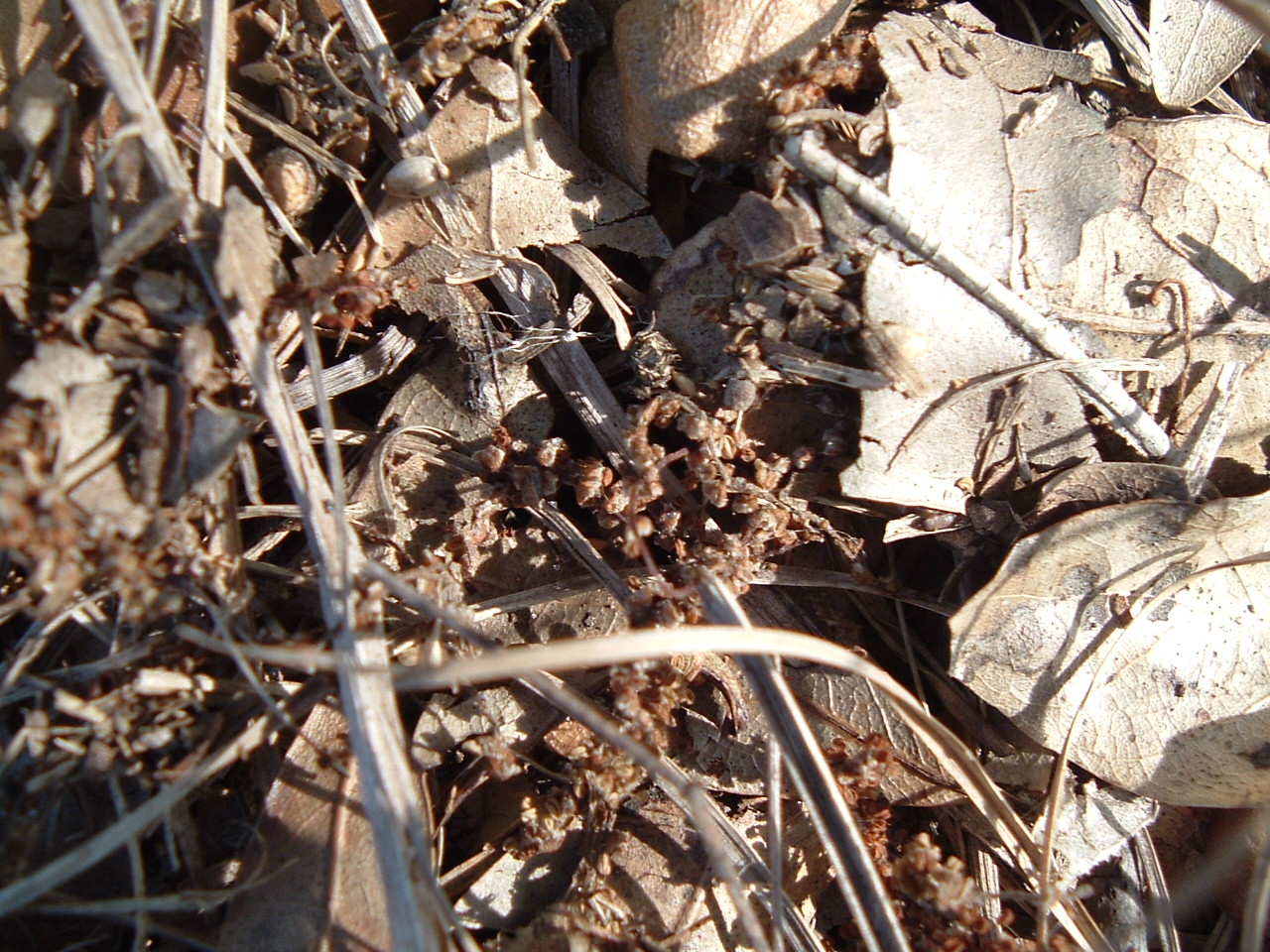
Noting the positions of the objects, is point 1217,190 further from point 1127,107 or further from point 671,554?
point 671,554

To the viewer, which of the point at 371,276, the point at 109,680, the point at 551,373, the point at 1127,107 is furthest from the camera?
the point at 1127,107

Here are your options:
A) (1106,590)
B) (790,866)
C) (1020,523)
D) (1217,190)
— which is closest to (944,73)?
(1217,190)

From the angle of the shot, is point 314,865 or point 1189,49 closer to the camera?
point 314,865

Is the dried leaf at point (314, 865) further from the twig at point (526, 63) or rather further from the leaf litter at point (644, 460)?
the twig at point (526, 63)

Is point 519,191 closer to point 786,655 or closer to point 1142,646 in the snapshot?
point 786,655

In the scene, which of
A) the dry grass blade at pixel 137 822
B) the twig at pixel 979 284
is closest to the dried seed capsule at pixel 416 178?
the twig at pixel 979 284

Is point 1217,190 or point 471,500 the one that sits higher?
point 1217,190

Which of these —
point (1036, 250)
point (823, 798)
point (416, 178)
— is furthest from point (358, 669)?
point (1036, 250)
